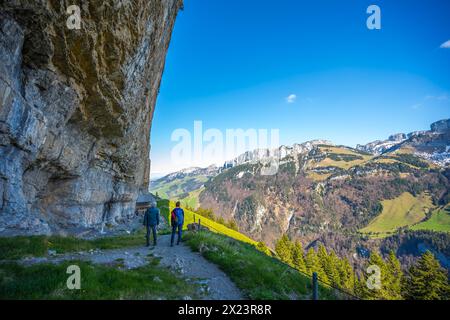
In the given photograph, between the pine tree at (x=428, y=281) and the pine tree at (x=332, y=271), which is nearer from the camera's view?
the pine tree at (x=428, y=281)

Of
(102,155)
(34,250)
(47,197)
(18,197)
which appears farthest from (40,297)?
(102,155)

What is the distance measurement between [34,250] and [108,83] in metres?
13.5

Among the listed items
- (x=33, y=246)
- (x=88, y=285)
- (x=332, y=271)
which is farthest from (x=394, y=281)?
(x=33, y=246)

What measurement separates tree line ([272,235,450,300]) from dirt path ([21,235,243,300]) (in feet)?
51.6

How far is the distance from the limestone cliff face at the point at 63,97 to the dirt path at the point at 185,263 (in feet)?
17.2

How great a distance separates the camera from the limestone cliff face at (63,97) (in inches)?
531

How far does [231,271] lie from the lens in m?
13.3

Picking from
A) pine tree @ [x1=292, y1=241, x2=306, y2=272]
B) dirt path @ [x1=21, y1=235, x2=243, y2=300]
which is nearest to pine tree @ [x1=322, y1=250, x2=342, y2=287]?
pine tree @ [x1=292, y1=241, x2=306, y2=272]

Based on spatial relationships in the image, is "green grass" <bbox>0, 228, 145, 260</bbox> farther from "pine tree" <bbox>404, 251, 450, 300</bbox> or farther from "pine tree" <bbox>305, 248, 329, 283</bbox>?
"pine tree" <bbox>305, 248, 329, 283</bbox>

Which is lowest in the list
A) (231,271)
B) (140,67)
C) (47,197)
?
(231,271)

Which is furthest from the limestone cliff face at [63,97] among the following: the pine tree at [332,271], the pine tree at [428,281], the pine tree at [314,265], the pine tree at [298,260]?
the pine tree at [332,271]

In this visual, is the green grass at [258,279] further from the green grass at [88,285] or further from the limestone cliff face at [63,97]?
the limestone cliff face at [63,97]

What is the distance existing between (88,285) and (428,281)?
5878 cm
